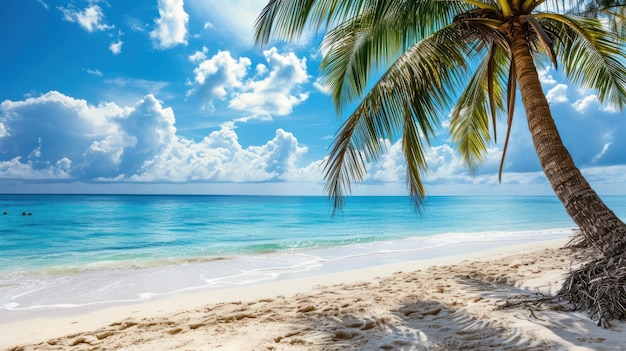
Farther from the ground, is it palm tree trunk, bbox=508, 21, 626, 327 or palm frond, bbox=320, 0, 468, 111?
palm frond, bbox=320, 0, 468, 111

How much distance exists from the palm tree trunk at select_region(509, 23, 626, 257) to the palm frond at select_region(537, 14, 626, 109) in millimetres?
1074

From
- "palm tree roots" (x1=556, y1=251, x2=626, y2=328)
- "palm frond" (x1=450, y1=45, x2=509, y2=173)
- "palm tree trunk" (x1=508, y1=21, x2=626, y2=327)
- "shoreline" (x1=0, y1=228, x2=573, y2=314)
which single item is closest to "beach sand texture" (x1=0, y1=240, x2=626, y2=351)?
"palm tree roots" (x1=556, y1=251, x2=626, y2=328)

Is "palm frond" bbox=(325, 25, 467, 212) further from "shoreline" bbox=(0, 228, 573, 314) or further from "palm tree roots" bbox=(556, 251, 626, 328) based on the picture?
"shoreline" bbox=(0, 228, 573, 314)

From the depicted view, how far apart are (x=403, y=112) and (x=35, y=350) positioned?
4.75 meters

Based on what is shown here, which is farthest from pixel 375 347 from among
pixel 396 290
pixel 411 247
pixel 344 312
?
pixel 411 247

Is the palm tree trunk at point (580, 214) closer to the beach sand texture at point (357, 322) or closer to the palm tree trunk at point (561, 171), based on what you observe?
the palm tree trunk at point (561, 171)

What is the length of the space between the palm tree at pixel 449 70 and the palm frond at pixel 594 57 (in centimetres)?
2

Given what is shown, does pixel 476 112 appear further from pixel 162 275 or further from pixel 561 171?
pixel 162 275

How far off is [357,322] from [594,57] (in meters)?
5.81

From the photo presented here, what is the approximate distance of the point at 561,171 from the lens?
406 centimetres

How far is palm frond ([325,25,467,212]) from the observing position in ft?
16.0

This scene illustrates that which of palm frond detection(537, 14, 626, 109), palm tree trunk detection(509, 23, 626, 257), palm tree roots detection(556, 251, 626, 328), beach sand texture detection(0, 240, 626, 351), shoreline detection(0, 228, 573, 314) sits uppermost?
palm frond detection(537, 14, 626, 109)

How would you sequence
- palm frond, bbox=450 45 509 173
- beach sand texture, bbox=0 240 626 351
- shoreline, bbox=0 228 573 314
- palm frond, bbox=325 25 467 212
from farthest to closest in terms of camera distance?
palm frond, bbox=450 45 509 173 → shoreline, bbox=0 228 573 314 → palm frond, bbox=325 25 467 212 → beach sand texture, bbox=0 240 626 351

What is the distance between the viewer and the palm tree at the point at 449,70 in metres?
3.85
